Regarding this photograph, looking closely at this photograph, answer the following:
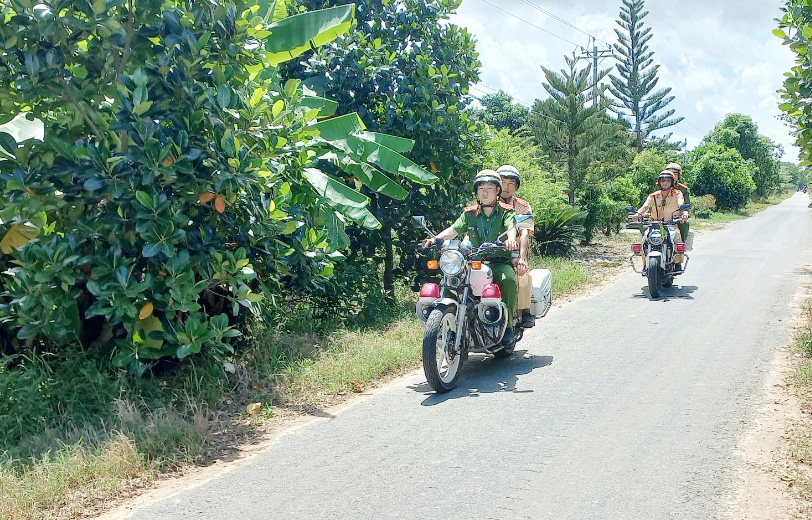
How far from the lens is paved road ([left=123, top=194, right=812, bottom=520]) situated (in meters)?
4.33

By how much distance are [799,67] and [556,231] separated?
9263 millimetres

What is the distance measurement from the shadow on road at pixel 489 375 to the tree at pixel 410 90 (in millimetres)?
2980

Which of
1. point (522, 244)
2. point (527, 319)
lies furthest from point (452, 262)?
point (527, 319)

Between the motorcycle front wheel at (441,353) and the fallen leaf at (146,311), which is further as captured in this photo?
the motorcycle front wheel at (441,353)

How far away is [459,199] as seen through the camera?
10.8m

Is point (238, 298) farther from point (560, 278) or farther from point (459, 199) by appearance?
point (560, 278)

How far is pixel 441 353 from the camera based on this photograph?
6625mm

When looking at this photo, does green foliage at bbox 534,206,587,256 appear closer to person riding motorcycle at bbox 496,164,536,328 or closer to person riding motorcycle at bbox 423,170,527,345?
person riding motorcycle at bbox 496,164,536,328

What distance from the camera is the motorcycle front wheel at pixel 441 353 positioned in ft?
20.8

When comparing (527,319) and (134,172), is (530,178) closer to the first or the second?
(527,319)

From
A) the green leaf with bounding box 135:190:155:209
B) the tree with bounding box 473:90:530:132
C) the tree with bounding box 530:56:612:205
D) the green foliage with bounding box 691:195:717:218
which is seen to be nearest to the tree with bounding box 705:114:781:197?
the tree with bounding box 473:90:530:132

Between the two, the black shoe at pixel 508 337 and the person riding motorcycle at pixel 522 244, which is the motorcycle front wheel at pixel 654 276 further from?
the black shoe at pixel 508 337

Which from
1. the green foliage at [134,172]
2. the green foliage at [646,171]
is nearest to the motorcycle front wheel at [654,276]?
the green foliage at [134,172]

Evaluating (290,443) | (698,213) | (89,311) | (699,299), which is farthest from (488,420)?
(698,213)
